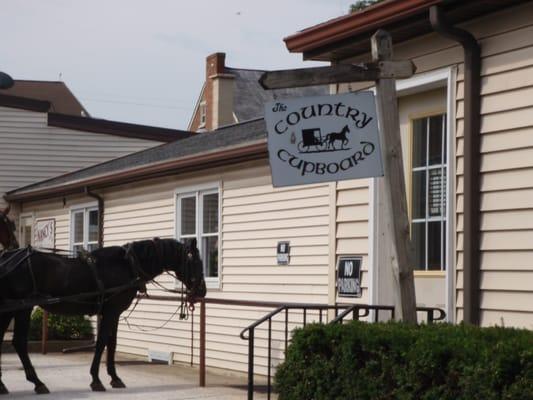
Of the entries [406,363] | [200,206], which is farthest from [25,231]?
[406,363]

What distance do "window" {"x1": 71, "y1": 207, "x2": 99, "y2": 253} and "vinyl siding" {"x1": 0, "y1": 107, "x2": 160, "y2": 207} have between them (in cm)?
401

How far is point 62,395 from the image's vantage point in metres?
12.1

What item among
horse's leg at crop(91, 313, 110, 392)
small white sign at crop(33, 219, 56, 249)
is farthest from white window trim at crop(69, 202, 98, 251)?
horse's leg at crop(91, 313, 110, 392)

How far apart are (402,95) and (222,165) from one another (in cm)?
563

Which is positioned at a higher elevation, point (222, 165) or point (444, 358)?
point (222, 165)

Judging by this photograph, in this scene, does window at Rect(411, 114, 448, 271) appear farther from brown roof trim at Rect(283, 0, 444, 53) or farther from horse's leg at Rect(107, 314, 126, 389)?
horse's leg at Rect(107, 314, 126, 389)

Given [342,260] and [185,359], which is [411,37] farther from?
[185,359]

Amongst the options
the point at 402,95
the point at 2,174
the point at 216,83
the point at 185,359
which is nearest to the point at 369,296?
the point at 402,95

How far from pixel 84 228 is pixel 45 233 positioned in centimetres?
213

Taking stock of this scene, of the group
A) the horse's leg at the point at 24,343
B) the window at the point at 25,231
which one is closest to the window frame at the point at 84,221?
the window at the point at 25,231

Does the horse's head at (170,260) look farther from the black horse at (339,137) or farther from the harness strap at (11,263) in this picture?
the black horse at (339,137)

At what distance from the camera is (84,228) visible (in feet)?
65.7

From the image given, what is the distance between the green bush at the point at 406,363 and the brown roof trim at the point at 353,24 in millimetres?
2787

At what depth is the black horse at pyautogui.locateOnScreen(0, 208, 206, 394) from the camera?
12.1 meters
